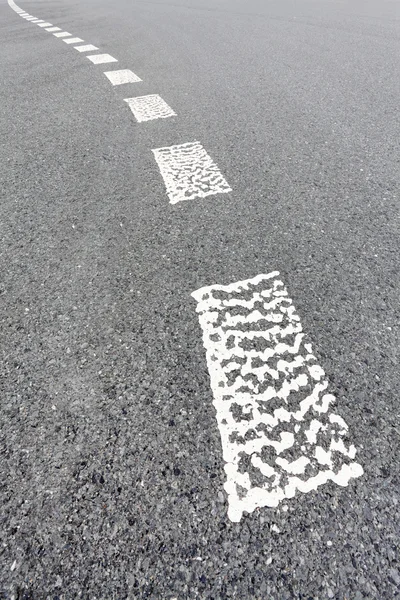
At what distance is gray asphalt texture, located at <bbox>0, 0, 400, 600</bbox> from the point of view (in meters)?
1.30

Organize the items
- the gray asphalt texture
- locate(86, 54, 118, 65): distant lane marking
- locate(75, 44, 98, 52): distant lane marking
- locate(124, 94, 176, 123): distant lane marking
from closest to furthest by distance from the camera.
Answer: the gray asphalt texture, locate(124, 94, 176, 123): distant lane marking, locate(86, 54, 118, 65): distant lane marking, locate(75, 44, 98, 52): distant lane marking

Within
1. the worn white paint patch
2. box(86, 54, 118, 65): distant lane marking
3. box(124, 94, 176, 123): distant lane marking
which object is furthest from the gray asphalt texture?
box(86, 54, 118, 65): distant lane marking

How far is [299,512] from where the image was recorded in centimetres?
138

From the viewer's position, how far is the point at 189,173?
3.30m

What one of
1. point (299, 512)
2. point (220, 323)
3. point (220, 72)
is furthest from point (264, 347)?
point (220, 72)

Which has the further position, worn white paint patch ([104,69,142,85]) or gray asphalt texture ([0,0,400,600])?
worn white paint patch ([104,69,142,85])

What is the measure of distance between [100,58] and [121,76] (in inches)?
54.9

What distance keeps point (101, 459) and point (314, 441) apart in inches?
30.5

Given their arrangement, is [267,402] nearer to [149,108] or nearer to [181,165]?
[181,165]

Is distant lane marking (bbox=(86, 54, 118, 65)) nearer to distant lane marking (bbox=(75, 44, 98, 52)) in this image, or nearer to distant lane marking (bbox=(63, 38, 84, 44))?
distant lane marking (bbox=(75, 44, 98, 52))

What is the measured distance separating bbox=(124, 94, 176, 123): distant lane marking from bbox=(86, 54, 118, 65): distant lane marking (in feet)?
7.44

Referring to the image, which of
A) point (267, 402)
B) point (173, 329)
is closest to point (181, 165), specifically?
point (173, 329)

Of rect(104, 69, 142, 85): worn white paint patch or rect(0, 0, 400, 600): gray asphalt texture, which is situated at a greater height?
rect(104, 69, 142, 85): worn white paint patch

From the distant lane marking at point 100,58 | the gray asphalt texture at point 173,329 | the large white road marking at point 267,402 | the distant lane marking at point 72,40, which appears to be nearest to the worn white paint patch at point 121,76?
the gray asphalt texture at point 173,329
